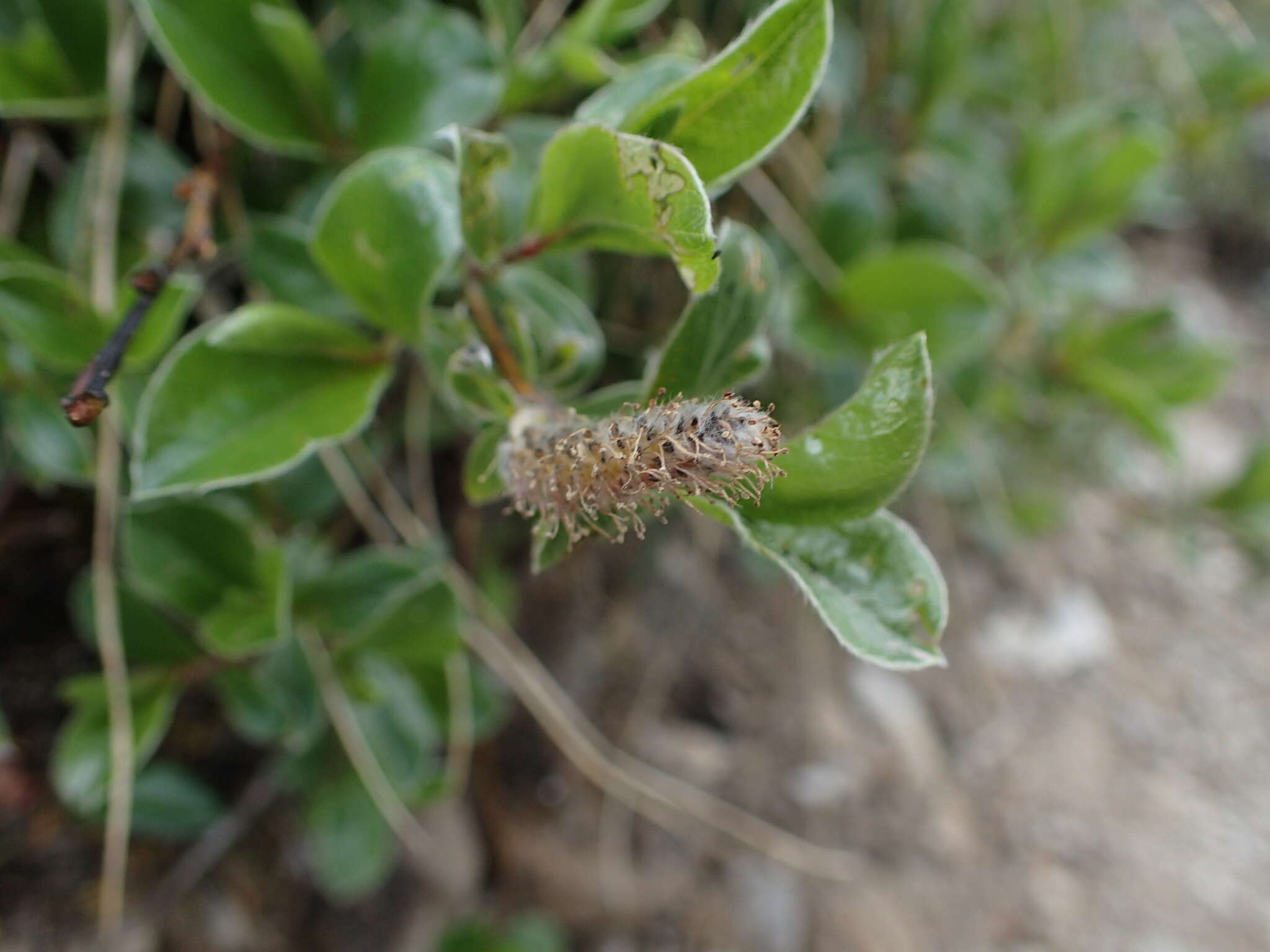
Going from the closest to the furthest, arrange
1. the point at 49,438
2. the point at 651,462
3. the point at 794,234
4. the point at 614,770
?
the point at 651,462 → the point at 49,438 → the point at 614,770 → the point at 794,234

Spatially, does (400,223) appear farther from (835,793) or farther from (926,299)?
(835,793)

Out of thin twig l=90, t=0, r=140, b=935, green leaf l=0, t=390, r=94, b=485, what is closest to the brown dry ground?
thin twig l=90, t=0, r=140, b=935

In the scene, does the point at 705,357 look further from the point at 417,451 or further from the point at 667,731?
the point at 667,731

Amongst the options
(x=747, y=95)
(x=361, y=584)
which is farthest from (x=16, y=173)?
(x=747, y=95)

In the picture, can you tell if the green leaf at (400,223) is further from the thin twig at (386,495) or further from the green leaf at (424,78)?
the thin twig at (386,495)

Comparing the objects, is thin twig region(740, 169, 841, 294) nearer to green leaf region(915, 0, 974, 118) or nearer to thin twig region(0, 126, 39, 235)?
green leaf region(915, 0, 974, 118)
